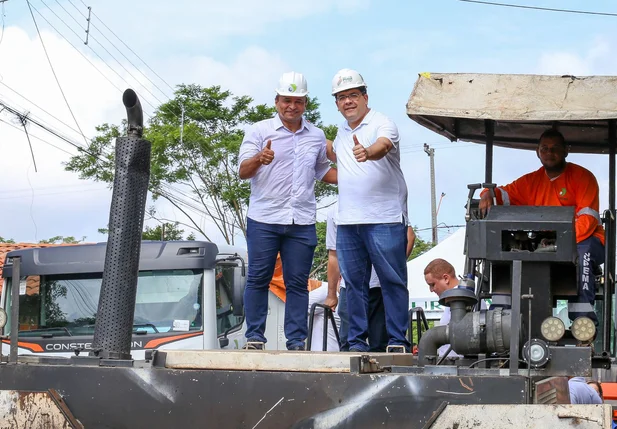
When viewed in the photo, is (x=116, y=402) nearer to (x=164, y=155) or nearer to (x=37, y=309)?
(x=37, y=309)

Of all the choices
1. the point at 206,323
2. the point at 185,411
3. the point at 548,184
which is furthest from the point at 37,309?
the point at 185,411

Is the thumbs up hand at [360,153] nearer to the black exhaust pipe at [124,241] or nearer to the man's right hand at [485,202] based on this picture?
the man's right hand at [485,202]

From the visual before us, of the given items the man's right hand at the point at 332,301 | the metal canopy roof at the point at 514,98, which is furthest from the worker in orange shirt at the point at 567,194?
the man's right hand at the point at 332,301

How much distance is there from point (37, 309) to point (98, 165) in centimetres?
1752

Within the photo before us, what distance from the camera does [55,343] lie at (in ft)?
43.1


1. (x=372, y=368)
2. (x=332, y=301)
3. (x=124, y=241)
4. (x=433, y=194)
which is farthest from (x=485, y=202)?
(x=433, y=194)

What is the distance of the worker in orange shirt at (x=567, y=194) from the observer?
656 cm

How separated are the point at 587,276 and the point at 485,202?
838mm

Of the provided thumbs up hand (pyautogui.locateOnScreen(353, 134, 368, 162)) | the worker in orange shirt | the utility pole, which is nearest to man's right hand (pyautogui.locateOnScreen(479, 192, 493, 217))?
Answer: the worker in orange shirt

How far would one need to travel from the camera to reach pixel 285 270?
6.98 meters

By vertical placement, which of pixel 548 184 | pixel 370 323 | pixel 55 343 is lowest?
pixel 55 343

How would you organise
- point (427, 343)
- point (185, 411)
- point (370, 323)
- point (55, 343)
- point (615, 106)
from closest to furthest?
point (185, 411), point (427, 343), point (615, 106), point (370, 323), point (55, 343)

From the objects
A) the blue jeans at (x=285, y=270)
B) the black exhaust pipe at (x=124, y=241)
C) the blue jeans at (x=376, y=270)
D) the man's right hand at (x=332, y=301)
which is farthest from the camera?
the man's right hand at (x=332, y=301)

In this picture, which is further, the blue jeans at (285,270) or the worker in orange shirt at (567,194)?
the blue jeans at (285,270)
